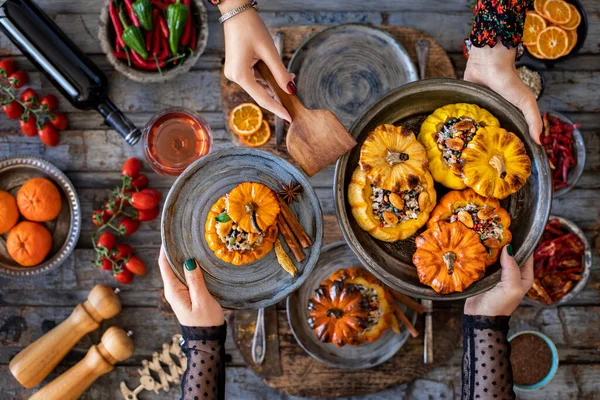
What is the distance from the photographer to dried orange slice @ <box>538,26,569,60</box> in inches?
81.4

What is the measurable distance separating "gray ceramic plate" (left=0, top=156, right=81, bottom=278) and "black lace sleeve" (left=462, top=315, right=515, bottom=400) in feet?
A: 5.62

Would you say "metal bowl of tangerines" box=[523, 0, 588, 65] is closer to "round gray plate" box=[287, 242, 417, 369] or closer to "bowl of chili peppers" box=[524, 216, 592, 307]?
"bowl of chili peppers" box=[524, 216, 592, 307]

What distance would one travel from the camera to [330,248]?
2094 mm

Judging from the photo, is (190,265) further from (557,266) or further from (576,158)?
(576,158)

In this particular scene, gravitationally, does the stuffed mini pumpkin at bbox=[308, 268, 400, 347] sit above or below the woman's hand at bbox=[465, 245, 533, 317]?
below

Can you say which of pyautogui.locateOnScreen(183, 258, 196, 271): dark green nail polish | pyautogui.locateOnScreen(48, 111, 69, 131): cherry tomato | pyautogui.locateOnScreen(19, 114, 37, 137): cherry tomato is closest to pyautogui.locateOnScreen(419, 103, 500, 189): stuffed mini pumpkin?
pyautogui.locateOnScreen(183, 258, 196, 271): dark green nail polish

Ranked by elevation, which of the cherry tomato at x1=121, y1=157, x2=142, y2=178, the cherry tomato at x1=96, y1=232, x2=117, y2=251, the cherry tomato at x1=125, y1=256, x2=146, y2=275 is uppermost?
the cherry tomato at x1=121, y1=157, x2=142, y2=178

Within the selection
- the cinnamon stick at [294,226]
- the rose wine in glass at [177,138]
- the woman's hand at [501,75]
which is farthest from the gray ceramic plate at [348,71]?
the cinnamon stick at [294,226]

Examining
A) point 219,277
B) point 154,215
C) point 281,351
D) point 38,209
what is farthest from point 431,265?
point 38,209

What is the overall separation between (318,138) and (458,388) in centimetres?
140

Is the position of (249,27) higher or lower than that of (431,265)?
higher

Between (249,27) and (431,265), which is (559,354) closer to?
(431,265)

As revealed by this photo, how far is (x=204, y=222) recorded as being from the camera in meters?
1.71

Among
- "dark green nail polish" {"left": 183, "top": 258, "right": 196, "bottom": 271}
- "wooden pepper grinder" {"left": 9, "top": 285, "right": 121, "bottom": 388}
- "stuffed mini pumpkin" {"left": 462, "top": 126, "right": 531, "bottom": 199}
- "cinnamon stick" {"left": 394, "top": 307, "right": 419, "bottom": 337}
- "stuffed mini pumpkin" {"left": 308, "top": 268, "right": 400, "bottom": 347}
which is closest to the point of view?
"stuffed mini pumpkin" {"left": 462, "top": 126, "right": 531, "bottom": 199}
